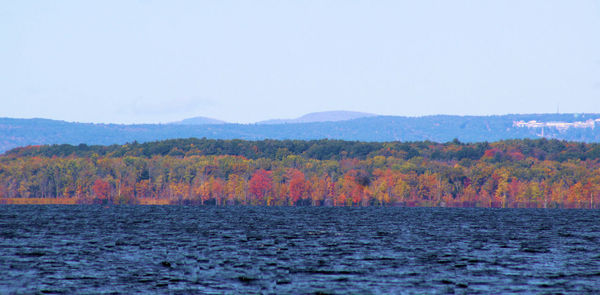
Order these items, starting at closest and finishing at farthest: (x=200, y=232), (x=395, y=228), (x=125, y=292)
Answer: (x=125, y=292) < (x=200, y=232) < (x=395, y=228)

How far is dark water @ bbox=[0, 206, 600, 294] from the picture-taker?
55969 mm

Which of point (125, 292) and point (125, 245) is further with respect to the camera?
point (125, 245)

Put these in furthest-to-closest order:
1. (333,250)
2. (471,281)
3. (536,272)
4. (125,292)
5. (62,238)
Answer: (62,238)
(333,250)
(536,272)
(471,281)
(125,292)

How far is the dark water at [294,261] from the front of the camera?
5597cm

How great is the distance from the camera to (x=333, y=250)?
82375 mm

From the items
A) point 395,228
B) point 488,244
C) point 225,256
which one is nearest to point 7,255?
point 225,256

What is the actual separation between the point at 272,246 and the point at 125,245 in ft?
55.0

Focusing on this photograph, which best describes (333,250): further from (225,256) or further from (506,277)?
(506,277)

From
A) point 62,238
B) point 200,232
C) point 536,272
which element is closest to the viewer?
point 536,272

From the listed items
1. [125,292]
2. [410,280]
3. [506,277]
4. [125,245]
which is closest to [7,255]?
[125,245]

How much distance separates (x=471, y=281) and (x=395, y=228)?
6683 cm

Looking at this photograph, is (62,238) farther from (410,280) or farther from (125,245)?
(410,280)

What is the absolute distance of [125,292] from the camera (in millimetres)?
52312

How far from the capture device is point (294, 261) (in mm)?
71500
